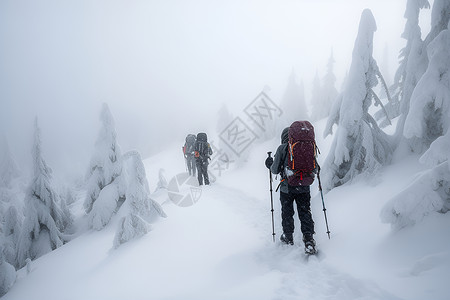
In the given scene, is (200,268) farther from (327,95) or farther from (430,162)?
(327,95)

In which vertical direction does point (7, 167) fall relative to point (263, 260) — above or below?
above

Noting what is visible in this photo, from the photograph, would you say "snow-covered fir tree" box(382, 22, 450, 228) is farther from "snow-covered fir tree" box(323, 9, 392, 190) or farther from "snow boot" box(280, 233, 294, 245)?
"snow-covered fir tree" box(323, 9, 392, 190)

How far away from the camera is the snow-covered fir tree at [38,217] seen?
47.8 ft

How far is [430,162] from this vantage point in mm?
3814

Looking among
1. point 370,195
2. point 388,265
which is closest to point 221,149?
point 370,195

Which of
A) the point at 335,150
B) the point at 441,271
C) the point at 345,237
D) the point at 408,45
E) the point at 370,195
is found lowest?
the point at 441,271

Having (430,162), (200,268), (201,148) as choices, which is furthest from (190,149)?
(430,162)

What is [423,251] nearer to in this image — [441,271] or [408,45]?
[441,271]

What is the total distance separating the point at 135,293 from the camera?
5137 mm

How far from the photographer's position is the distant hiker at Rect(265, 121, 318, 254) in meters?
5.38

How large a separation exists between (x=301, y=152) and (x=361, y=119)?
4151 millimetres

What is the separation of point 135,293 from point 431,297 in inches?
210

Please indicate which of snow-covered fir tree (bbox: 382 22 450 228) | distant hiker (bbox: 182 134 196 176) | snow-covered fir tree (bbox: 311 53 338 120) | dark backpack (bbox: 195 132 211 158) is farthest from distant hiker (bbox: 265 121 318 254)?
snow-covered fir tree (bbox: 311 53 338 120)

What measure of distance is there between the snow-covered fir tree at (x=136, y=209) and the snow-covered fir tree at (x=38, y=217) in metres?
9.00
